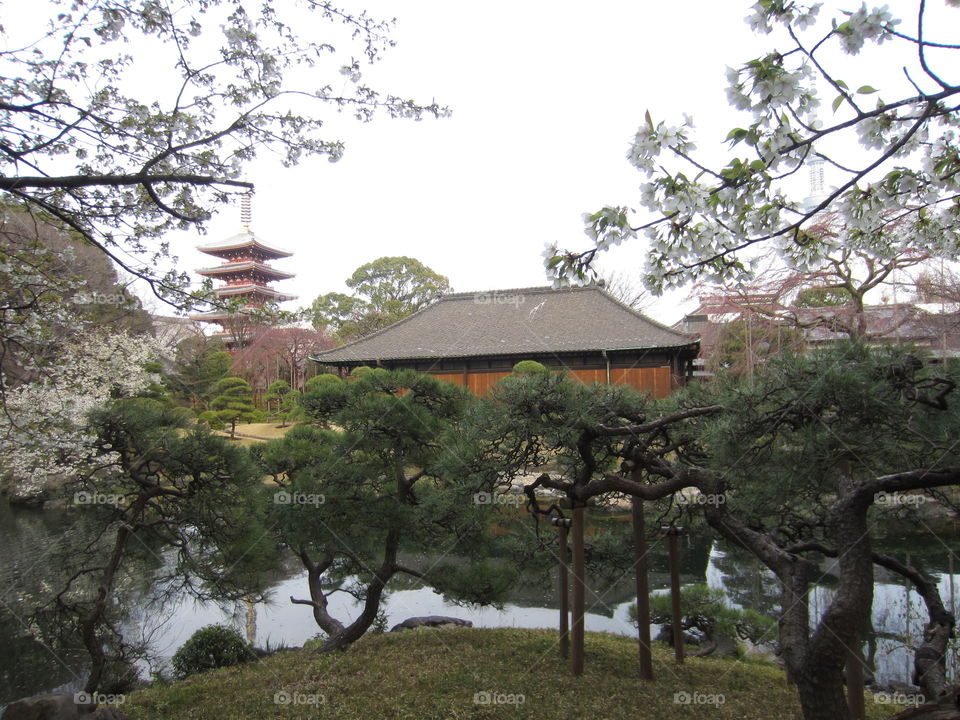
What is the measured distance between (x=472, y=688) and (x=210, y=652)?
98.5 inches

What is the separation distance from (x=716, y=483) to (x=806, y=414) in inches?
20.0

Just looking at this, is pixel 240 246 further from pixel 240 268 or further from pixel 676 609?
pixel 676 609

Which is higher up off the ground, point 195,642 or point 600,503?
point 600,503

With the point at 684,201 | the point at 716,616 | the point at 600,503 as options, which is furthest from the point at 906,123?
the point at 716,616

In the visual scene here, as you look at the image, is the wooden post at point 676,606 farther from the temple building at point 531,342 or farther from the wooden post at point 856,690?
the temple building at point 531,342

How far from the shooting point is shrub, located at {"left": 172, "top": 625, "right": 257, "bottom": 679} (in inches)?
176

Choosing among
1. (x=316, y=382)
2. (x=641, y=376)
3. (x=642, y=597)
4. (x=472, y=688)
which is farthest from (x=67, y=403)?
(x=641, y=376)

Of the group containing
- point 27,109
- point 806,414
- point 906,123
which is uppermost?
point 27,109

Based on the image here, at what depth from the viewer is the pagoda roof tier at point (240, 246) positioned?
20625 millimetres

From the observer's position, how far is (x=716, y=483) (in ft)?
8.43

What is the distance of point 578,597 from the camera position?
343 centimetres

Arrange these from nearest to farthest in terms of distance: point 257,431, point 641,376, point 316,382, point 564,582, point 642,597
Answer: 1. point 642,597
2. point 564,582
3. point 316,382
4. point 641,376
5. point 257,431

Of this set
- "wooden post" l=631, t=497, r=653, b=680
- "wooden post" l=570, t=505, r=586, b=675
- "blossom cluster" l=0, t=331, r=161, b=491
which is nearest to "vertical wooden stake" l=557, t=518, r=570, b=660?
"wooden post" l=570, t=505, r=586, b=675

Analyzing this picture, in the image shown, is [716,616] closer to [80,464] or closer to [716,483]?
[716,483]
